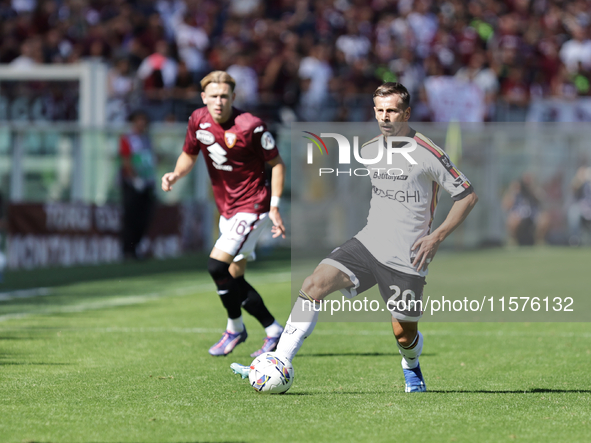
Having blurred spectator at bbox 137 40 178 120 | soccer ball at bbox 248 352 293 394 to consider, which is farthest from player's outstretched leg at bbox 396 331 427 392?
blurred spectator at bbox 137 40 178 120

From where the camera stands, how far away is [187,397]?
17.5ft

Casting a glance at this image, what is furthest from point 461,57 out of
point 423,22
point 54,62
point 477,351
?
point 477,351

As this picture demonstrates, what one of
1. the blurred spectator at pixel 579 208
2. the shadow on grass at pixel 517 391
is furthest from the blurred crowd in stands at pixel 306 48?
the shadow on grass at pixel 517 391

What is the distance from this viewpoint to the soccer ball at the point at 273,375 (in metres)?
5.33

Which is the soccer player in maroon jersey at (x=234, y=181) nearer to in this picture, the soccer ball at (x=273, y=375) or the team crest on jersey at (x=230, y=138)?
the team crest on jersey at (x=230, y=138)

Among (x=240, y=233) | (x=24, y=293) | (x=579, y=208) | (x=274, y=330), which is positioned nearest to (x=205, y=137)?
(x=240, y=233)

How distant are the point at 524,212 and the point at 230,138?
15.0m

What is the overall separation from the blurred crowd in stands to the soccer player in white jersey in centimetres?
1200

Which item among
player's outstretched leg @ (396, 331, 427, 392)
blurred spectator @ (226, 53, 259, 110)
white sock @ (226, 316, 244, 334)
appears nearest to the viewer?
player's outstretched leg @ (396, 331, 427, 392)

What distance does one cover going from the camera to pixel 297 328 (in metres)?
5.36

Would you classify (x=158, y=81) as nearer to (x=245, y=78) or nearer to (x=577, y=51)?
(x=245, y=78)

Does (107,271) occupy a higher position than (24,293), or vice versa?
(24,293)

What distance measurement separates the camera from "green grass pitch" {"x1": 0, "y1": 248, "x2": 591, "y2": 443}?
452cm

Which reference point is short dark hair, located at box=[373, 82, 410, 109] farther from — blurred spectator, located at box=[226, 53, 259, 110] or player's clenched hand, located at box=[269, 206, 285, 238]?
blurred spectator, located at box=[226, 53, 259, 110]
